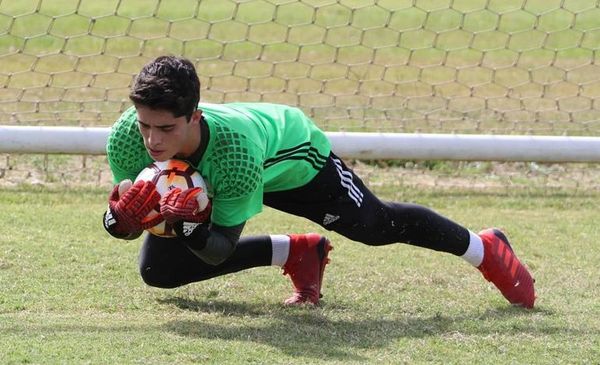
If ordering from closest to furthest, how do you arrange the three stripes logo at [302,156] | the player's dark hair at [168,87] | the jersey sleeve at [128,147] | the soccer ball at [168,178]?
the player's dark hair at [168,87] < the soccer ball at [168,178] < the jersey sleeve at [128,147] < the three stripes logo at [302,156]

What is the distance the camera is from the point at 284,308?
5.43m

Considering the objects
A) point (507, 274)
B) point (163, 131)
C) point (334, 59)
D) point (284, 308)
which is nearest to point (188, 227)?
point (163, 131)

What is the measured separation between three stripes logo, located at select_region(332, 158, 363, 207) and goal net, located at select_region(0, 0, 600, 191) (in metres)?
3.49

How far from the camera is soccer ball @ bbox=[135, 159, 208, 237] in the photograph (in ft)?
15.3

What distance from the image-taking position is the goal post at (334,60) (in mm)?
9094

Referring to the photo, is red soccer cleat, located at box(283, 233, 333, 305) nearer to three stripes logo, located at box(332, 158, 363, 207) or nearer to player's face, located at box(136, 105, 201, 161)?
three stripes logo, located at box(332, 158, 363, 207)

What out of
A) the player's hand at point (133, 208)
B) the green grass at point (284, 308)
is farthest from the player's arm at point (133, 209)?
the green grass at point (284, 308)

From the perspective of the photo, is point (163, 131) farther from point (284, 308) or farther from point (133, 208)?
point (284, 308)

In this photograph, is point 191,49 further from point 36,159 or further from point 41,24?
point 36,159

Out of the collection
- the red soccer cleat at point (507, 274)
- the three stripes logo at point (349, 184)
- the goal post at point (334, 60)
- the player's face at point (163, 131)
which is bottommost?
the goal post at point (334, 60)

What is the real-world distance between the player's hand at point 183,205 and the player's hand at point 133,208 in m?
0.06

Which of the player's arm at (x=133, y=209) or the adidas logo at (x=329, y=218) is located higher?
the player's arm at (x=133, y=209)

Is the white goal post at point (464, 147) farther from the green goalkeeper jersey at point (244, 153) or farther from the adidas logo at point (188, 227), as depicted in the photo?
the adidas logo at point (188, 227)

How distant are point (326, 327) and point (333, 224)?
17.7 inches
